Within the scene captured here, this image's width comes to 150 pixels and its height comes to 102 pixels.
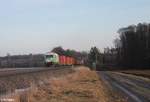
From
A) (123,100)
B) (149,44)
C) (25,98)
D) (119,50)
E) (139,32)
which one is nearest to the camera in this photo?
(25,98)

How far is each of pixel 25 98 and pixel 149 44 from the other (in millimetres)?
132368

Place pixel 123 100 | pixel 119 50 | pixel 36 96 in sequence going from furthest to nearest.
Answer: pixel 119 50 → pixel 123 100 → pixel 36 96

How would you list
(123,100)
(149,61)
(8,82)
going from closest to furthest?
1. (123,100)
2. (8,82)
3. (149,61)

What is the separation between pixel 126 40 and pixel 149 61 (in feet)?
79.5

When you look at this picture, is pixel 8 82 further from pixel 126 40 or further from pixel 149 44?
pixel 126 40

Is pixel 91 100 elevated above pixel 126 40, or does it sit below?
below

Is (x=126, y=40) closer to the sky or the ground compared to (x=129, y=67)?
closer to the sky

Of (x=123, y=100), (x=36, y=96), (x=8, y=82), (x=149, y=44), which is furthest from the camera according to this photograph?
(x=149, y=44)

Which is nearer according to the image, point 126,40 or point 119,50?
point 126,40

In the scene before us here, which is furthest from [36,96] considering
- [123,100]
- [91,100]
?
[123,100]

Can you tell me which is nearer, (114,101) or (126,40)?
(114,101)

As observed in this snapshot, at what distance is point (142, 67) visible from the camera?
468 feet

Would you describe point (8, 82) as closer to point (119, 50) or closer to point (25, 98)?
point (25, 98)

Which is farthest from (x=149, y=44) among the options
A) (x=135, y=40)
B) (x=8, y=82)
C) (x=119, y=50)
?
(x=8, y=82)
